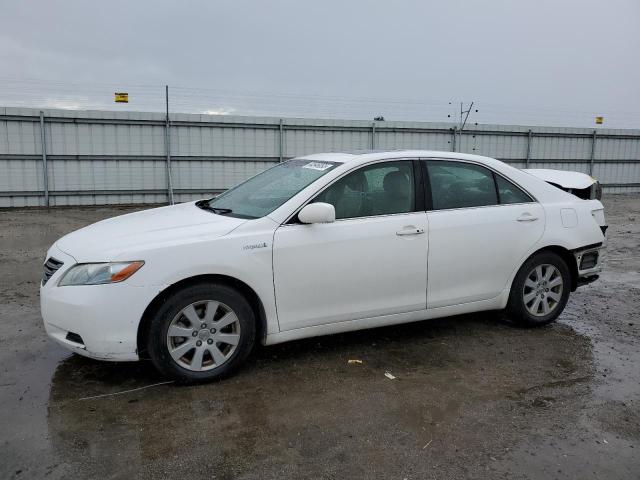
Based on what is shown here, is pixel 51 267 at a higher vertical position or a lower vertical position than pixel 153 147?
lower

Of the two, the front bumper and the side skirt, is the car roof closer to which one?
the side skirt

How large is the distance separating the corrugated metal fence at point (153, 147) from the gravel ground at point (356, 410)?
10177 millimetres

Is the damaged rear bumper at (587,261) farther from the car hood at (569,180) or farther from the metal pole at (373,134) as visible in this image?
the metal pole at (373,134)

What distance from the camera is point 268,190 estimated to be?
14.9 feet

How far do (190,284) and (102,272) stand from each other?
55 centimetres

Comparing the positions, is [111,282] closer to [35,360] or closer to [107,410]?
[107,410]

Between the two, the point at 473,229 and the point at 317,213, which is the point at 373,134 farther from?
the point at 317,213

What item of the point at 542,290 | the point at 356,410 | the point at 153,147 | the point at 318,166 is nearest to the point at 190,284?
the point at 356,410

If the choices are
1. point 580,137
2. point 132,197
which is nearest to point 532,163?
point 580,137

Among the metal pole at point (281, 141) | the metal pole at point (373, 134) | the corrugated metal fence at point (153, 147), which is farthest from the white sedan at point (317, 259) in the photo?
the metal pole at point (373, 134)

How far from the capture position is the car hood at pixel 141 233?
3.64 meters

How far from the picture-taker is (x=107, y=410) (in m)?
3.46

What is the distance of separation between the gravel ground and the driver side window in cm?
113

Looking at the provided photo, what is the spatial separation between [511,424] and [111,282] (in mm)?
2572
